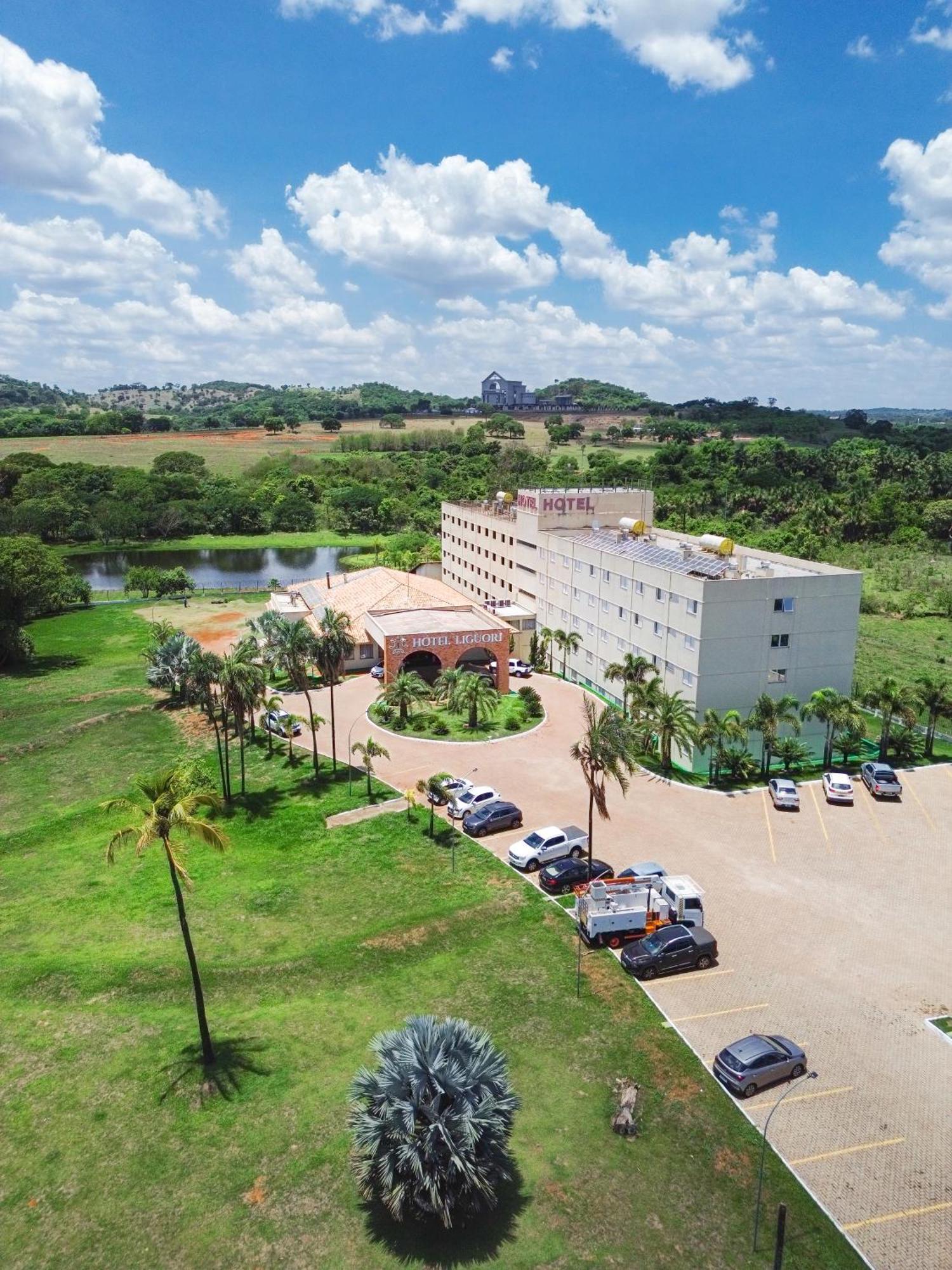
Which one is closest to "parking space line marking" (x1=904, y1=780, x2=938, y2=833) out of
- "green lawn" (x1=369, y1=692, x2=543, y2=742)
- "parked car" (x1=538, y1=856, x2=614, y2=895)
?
"parked car" (x1=538, y1=856, x2=614, y2=895)

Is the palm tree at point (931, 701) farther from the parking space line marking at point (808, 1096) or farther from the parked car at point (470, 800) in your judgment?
the parking space line marking at point (808, 1096)

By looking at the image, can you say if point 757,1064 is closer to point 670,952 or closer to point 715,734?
point 670,952

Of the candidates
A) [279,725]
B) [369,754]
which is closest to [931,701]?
[369,754]

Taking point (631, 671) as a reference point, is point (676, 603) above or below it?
above

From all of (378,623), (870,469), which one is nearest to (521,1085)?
(378,623)

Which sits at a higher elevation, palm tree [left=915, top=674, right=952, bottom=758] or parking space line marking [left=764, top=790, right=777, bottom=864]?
palm tree [left=915, top=674, right=952, bottom=758]

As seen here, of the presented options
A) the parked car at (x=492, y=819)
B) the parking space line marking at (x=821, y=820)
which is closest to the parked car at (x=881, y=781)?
the parking space line marking at (x=821, y=820)

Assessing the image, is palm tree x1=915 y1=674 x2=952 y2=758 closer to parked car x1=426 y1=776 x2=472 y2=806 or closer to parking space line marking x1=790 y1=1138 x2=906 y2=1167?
parked car x1=426 y1=776 x2=472 y2=806
